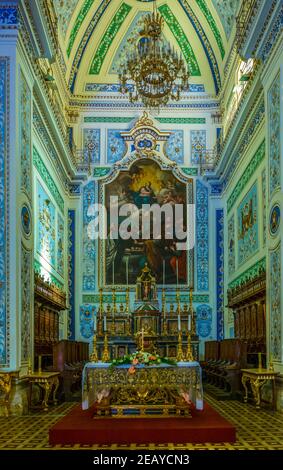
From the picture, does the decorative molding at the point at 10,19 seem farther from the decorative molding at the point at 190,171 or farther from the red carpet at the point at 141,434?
the decorative molding at the point at 190,171

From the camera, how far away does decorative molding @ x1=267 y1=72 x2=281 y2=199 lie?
1292 cm

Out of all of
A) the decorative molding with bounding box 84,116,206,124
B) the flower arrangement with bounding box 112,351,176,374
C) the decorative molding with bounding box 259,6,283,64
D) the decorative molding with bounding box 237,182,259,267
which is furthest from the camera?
the decorative molding with bounding box 84,116,206,124

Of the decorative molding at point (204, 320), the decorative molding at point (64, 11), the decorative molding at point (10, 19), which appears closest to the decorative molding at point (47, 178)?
the decorative molding at point (10, 19)

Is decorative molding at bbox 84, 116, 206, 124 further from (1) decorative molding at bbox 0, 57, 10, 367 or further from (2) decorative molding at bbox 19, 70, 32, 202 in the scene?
(1) decorative molding at bbox 0, 57, 10, 367

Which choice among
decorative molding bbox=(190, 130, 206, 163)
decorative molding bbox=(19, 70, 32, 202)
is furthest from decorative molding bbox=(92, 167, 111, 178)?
decorative molding bbox=(19, 70, 32, 202)

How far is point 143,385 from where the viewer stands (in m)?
10.4

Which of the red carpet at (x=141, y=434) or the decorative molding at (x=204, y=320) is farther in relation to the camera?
the decorative molding at (x=204, y=320)

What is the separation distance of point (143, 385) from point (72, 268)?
1297 cm

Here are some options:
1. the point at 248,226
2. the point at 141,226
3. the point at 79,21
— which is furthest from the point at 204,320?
the point at 79,21

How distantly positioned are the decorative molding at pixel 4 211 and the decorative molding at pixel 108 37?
466 inches

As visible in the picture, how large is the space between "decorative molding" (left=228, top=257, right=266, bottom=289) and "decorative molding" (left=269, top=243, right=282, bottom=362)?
2.25m

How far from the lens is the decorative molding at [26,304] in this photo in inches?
494

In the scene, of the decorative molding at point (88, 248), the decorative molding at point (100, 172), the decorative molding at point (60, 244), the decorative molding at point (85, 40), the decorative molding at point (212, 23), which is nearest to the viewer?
the decorative molding at point (60, 244)

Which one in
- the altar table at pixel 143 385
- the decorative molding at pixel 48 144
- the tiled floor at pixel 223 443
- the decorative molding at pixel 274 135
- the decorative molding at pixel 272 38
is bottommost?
the tiled floor at pixel 223 443
